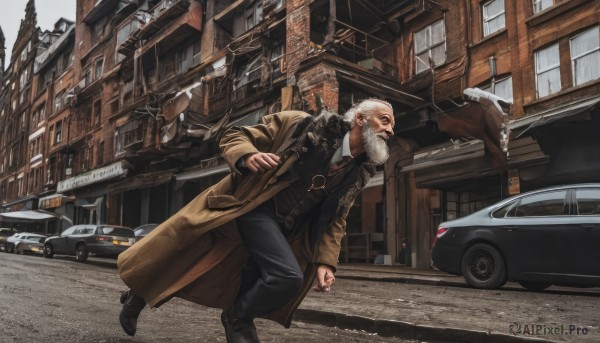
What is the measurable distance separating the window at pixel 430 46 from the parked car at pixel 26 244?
20968 millimetres

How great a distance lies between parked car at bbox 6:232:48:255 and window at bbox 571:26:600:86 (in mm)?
25189

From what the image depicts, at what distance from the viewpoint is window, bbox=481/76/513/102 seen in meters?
15.5

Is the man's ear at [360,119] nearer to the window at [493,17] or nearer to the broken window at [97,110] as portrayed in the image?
the window at [493,17]

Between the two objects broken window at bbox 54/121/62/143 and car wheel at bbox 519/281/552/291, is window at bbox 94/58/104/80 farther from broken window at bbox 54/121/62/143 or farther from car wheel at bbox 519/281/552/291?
car wheel at bbox 519/281/552/291

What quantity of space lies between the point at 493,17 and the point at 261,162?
15707 millimetres

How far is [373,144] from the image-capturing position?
2869mm

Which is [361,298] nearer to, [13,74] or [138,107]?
[138,107]

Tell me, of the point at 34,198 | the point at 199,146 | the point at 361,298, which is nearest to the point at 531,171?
the point at 361,298

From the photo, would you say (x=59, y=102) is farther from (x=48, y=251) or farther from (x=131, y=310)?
(x=131, y=310)

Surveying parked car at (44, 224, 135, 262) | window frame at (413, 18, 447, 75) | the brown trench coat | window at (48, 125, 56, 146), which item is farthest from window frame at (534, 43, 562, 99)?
window at (48, 125, 56, 146)

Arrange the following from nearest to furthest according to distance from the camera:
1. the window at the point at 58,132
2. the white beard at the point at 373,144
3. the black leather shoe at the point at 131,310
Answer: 1. the white beard at the point at 373,144
2. the black leather shoe at the point at 131,310
3. the window at the point at 58,132

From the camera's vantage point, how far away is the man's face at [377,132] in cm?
287

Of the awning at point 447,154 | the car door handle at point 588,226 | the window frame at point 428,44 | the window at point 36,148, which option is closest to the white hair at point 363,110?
the car door handle at point 588,226

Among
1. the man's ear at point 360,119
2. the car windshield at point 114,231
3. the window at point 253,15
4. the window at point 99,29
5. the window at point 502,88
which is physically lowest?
the car windshield at point 114,231
